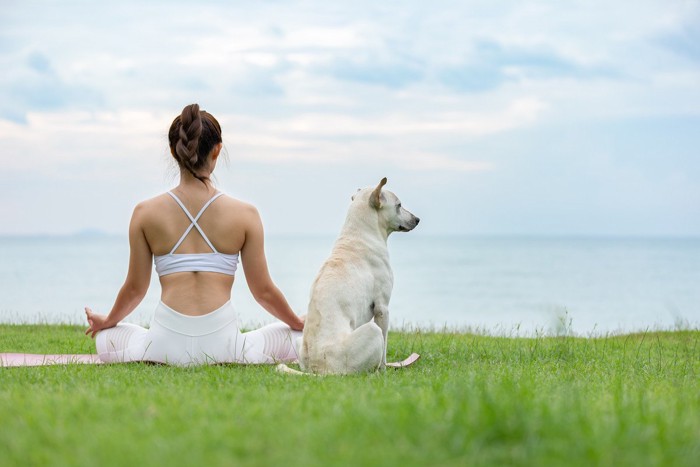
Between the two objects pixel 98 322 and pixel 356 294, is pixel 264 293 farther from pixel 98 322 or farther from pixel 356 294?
pixel 98 322

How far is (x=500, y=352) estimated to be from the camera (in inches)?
380

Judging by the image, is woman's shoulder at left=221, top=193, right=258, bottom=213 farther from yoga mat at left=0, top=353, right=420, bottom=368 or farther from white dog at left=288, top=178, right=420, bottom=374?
yoga mat at left=0, top=353, right=420, bottom=368

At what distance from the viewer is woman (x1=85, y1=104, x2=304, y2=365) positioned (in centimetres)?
789

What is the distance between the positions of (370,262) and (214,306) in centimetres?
164

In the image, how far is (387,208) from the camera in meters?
8.58

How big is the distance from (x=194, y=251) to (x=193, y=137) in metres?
1.13

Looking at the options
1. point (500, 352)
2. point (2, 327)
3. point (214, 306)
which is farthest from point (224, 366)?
point (2, 327)

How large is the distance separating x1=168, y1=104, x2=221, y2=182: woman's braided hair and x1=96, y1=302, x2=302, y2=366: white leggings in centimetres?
143

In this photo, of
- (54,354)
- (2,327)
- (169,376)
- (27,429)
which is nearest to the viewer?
(27,429)

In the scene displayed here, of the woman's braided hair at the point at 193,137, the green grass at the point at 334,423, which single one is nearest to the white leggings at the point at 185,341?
the green grass at the point at 334,423

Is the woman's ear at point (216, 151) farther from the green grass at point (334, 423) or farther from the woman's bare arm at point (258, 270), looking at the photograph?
the green grass at point (334, 423)

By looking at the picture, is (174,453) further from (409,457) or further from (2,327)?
(2,327)

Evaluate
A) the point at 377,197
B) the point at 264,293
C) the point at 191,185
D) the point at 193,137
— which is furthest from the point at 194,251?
the point at 377,197

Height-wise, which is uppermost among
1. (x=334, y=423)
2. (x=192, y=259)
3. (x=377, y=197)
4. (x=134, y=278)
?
(x=377, y=197)
